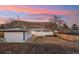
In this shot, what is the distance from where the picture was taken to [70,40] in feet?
8.17

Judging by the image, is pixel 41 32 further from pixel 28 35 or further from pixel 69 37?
pixel 69 37

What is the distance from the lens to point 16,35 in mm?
2467

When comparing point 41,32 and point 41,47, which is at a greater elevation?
point 41,32

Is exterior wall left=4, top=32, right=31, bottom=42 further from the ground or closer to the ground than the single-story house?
closer to the ground

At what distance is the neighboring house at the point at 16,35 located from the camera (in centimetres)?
247

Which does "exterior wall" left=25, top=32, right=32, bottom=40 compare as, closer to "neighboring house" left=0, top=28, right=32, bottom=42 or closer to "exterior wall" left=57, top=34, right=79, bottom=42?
"neighboring house" left=0, top=28, right=32, bottom=42

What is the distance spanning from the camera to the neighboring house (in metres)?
2.47

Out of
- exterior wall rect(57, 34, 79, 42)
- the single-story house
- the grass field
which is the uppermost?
the single-story house

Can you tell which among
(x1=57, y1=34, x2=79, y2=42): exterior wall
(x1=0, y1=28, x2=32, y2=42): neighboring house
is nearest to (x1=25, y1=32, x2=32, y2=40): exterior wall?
(x1=0, y1=28, x2=32, y2=42): neighboring house

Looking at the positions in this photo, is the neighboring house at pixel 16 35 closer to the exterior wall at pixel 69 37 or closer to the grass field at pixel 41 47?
the grass field at pixel 41 47

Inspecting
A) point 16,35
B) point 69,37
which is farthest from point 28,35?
point 69,37

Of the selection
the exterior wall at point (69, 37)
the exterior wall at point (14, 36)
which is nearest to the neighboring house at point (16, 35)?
the exterior wall at point (14, 36)
